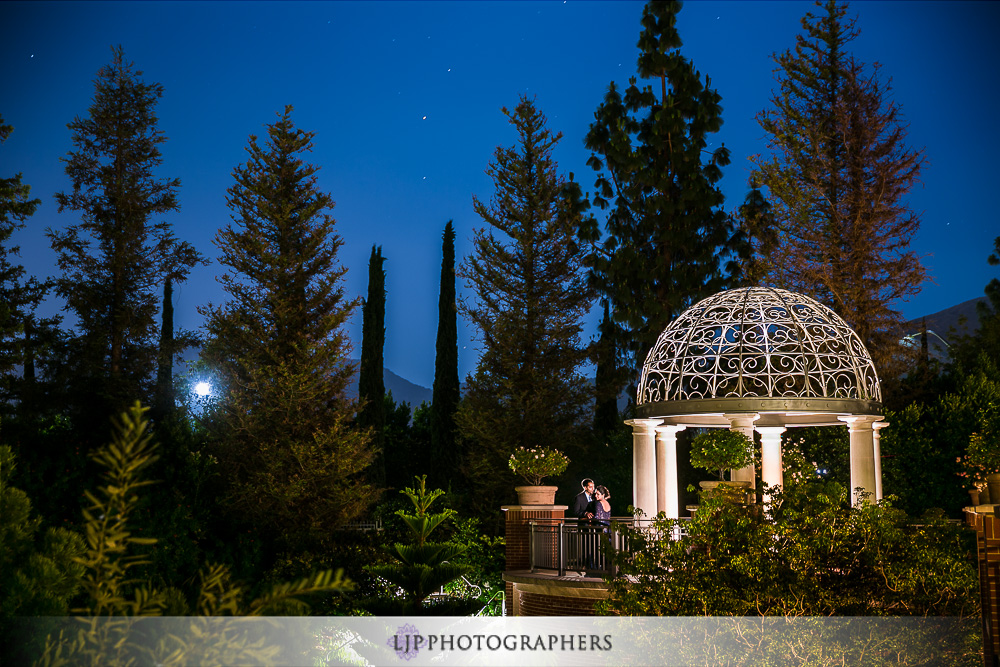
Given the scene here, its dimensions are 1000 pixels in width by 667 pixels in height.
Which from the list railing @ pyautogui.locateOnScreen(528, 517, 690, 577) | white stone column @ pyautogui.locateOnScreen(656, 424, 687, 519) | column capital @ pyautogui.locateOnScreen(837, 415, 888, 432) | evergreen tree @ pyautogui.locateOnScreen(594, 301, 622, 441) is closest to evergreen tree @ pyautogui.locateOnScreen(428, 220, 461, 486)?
evergreen tree @ pyautogui.locateOnScreen(594, 301, 622, 441)

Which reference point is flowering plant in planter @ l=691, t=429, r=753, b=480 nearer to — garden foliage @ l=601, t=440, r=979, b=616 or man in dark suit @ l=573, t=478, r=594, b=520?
garden foliage @ l=601, t=440, r=979, b=616

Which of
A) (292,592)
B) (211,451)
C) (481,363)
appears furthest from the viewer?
(481,363)

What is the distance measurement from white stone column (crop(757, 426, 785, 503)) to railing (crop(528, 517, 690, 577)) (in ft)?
5.23

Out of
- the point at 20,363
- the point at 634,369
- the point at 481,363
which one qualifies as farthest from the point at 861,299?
the point at 20,363

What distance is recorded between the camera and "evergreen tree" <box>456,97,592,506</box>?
76.1 feet

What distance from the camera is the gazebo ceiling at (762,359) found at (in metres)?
11.7

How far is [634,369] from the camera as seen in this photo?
24203 mm

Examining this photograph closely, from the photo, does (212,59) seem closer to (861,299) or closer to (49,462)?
(49,462)

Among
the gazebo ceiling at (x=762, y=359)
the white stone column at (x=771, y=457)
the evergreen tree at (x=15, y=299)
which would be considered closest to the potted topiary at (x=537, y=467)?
the gazebo ceiling at (x=762, y=359)

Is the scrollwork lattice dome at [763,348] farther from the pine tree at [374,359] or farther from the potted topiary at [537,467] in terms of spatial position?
the pine tree at [374,359]

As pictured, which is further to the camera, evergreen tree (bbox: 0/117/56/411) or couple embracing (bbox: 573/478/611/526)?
evergreen tree (bbox: 0/117/56/411)

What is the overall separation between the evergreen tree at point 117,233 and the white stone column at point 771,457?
49.1 ft

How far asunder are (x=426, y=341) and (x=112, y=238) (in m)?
10.4

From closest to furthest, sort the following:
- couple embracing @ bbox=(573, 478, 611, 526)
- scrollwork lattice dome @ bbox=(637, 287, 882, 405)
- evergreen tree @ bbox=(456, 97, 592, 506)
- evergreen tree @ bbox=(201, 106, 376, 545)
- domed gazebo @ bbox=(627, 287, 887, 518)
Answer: domed gazebo @ bbox=(627, 287, 887, 518)
scrollwork lattice dome @ bbox=(637, 287, 882, 405)
couple embracing @ bbox=(573, 478, 611, 526)
evergreen tree @ bbox=(201, 106, 376, 545)
evergreen tree @ bbox=(456, 97, 592, 506)
